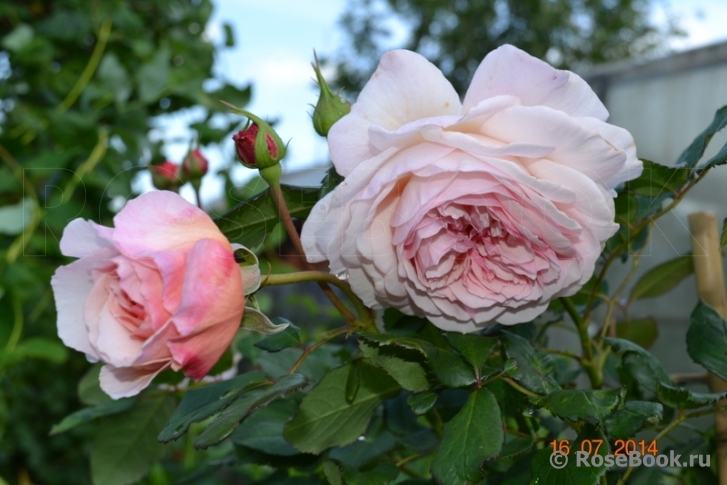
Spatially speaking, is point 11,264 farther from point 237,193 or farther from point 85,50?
point 85,50

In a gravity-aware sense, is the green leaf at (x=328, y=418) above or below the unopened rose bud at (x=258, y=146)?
below

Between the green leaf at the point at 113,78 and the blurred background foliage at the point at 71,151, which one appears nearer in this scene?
the blurred background foliage at the point at 71,151

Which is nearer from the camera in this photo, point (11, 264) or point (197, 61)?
point (11, 264)

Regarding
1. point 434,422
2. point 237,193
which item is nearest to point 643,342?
point 434,422

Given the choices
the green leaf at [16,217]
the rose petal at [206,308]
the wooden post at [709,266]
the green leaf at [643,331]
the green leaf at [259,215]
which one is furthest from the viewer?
the green leaf at [16,217]

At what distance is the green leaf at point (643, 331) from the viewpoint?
601 mm

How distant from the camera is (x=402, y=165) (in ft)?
1.06

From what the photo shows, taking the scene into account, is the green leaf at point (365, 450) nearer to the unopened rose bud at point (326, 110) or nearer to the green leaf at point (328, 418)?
the green leaf at point (328, 418)

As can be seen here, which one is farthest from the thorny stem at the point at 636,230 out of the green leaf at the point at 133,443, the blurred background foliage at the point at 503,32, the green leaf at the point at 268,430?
the blurred background foliage at the point at 503,32

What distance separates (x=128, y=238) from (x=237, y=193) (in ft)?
2.42

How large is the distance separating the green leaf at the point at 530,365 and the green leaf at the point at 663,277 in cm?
26

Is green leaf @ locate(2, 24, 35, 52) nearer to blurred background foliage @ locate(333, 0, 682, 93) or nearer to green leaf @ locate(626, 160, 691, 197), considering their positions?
green leaf @ locate(626, 160, 691, 197)

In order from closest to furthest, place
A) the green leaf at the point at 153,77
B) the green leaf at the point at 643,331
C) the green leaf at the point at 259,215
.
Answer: the green leaf at the point at 259,215
the green leaf at the point at 643,331
the green leaf at the point at 153,77

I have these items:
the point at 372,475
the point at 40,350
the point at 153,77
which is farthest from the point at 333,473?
the point at 153,77
